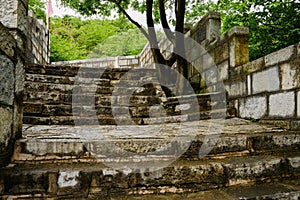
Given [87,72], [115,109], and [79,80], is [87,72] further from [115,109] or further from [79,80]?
[115,109]

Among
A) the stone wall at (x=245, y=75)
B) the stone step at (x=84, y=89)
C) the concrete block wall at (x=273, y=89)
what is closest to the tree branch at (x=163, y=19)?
the stone wall at (x=245, y=75)

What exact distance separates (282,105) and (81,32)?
16065mm

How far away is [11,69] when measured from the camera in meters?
1.44

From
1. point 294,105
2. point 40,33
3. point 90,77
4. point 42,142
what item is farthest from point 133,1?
point 42,142

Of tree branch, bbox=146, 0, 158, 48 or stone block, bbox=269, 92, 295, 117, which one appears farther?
tree branch, bbox=146, 0, 158, 48

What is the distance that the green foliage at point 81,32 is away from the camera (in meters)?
14.7

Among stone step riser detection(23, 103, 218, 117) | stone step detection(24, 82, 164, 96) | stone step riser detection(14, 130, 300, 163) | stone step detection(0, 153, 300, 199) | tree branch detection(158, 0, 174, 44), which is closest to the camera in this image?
stone step detection(0, 153, 300, 199)

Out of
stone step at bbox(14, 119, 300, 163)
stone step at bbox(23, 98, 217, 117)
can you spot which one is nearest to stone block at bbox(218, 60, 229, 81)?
stone step at bbox(23, 98, 217, 117)

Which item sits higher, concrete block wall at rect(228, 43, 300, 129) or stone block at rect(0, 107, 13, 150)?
concrete block wall at rect(228, 43, 300, 129)

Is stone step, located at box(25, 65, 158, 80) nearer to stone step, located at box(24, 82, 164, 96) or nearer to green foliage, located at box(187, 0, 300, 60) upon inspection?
stone step, located at box(24, 82, 164, 96)

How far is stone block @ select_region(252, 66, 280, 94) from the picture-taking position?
238 centimetres

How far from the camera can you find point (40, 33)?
23.2 feet

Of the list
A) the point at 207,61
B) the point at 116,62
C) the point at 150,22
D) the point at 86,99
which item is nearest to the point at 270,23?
the point at 207,61

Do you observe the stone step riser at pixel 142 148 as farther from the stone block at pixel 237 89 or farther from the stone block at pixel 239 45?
the stone block at pixel 239 45
